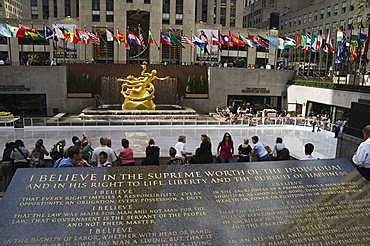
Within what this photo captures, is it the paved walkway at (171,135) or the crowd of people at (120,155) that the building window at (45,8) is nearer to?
the paved walkway at (171,135)

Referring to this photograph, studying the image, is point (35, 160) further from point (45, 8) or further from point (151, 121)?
point (45, 8)

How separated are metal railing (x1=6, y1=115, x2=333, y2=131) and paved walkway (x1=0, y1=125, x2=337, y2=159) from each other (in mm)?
491

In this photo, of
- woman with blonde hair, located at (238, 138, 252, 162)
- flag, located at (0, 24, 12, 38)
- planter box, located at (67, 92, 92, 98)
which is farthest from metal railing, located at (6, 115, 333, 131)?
woman with blonde hair, located at (238, 138, 252, 162)

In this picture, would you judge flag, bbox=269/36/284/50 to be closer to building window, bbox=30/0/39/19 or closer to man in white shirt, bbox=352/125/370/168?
man in white shirt, bbox=352/125/370/168

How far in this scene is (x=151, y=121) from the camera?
20156mm

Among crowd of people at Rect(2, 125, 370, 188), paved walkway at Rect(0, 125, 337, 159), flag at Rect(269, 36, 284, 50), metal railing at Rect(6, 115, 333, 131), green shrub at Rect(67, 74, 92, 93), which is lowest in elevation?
paved walkway at Rect(0, 125, 337, 159)

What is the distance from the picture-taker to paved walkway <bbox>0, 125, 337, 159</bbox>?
14.8 metres

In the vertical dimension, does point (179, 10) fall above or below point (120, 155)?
above

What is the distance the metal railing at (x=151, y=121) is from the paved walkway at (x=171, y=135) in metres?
0.49

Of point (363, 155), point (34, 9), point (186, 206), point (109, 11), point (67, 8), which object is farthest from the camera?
point (34, 9)

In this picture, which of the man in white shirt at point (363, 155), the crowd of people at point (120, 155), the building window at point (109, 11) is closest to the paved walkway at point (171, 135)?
the crowd of people at point (120, 155)

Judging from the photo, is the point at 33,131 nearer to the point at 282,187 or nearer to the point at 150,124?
the point at 150,124

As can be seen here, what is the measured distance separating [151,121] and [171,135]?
10.5ft

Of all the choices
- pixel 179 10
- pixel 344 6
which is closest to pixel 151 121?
pixel 179 10
